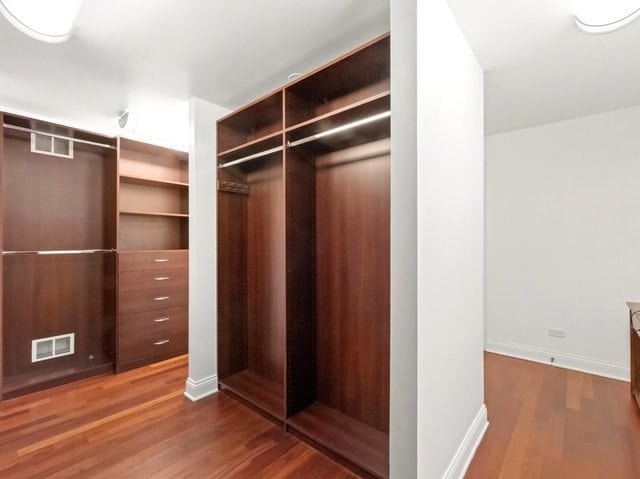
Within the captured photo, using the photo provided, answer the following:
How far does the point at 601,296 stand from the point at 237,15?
12.3 feet

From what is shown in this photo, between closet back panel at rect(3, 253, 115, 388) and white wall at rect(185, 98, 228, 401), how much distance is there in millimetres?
1056

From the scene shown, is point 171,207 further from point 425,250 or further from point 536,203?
point 536,203

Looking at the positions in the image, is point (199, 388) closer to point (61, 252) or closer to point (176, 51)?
point (61, 252)

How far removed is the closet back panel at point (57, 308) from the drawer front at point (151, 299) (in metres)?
0.15

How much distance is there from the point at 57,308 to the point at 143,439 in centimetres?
166

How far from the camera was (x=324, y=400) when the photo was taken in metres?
2.08

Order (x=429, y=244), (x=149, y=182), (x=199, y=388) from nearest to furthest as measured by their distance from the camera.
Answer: (x=429, y=244) → (x=199, y=388) → (x=149, y=182)

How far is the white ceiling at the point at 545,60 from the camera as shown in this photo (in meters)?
1.51

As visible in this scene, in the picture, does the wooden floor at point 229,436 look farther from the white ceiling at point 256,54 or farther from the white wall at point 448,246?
the white ceiling at point 256,54

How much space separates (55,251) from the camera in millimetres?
2588

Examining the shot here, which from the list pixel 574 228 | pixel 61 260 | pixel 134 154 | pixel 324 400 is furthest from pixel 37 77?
pixel 574 228

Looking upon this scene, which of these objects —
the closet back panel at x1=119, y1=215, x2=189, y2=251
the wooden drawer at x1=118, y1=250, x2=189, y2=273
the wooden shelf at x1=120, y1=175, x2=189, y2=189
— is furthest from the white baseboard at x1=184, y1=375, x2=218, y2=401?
the wooden shelf at x1=120, y1=175, x2=189, y2=189

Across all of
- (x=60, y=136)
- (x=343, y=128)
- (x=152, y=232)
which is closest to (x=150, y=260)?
(x=152, y=232)

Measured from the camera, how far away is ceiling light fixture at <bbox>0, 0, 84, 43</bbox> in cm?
137
